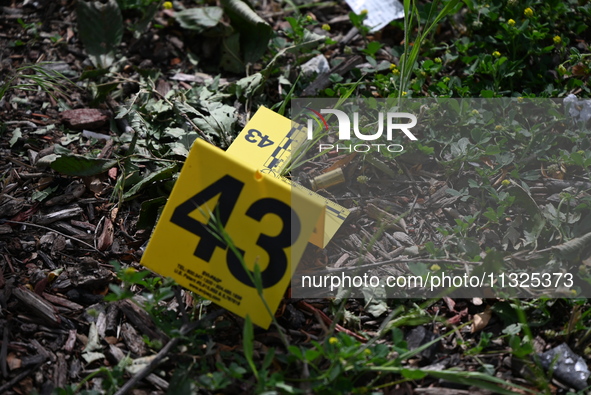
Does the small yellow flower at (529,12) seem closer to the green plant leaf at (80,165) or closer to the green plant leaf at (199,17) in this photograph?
the green plant leaf at (199,17)

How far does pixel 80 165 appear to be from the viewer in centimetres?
200

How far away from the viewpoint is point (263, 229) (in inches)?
60.9

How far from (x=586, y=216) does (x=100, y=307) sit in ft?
5.04

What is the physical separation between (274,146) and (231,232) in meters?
0.55

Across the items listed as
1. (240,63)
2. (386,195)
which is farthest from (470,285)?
(240,63)

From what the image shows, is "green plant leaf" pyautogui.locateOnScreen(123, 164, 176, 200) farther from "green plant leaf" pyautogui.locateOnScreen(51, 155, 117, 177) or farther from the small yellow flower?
the small yellow flower

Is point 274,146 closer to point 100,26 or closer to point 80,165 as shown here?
point 80,165

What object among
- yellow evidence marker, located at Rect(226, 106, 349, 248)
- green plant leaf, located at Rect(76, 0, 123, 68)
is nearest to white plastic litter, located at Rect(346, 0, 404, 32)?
yellow evidence marker, located at Rect(226, 106, 349, 248)

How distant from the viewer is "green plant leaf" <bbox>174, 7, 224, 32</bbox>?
99.7 inches

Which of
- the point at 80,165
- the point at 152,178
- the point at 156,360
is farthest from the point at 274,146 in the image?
the point at 156,360

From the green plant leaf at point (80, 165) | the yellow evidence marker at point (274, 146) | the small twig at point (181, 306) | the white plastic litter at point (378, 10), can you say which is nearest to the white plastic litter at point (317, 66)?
the white plastic litter at point (378, 10)

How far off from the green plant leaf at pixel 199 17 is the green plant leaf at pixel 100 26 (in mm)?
269

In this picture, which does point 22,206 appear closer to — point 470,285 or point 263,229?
point 263,229

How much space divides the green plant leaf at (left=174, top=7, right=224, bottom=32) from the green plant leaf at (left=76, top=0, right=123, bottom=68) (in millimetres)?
269
